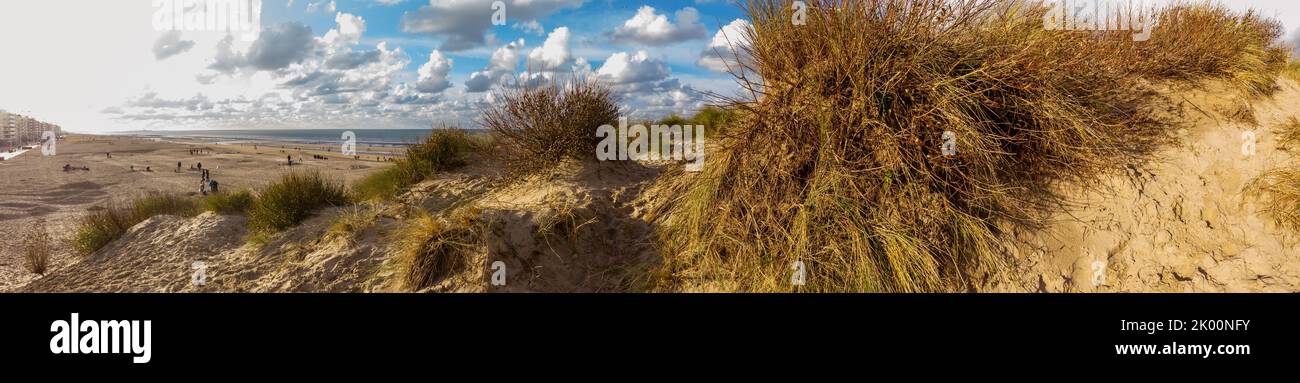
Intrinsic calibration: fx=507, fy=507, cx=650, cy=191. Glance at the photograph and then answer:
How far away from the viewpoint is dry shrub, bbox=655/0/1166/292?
4.42 metres

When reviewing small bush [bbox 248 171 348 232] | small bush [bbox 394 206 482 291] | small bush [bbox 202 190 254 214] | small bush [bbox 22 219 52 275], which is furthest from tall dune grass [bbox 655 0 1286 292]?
small bush [bbox 22 219 52 275]

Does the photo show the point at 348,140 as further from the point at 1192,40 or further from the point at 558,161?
the point at 1192,40

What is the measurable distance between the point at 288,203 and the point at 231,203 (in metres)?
2.63

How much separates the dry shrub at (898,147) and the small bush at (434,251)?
222 cm

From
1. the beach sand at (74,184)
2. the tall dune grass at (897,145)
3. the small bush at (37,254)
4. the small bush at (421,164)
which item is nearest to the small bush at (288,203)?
the small bush at (421,164)

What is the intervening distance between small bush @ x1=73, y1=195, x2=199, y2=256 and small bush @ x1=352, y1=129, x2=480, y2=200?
373cm

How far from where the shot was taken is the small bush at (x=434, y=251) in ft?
17.7

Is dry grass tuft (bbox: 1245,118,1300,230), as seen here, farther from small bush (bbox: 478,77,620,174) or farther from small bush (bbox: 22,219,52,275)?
small bush (bbox: 22,219,52,275)

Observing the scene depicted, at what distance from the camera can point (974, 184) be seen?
14.6 ft

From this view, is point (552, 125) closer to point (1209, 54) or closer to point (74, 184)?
point (1209, 54)

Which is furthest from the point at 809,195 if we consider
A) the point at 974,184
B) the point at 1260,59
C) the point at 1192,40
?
the point at 1260,59

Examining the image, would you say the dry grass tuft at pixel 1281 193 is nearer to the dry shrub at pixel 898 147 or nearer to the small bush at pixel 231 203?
the dry shrub at pixel 898 147

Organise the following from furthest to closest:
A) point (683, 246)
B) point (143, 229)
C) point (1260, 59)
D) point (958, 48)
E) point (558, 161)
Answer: point (143, 229) → point (558, 161) → point (1260, 59) → point (683, 246) → point (958, 48)

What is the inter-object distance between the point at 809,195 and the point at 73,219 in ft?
64.1
